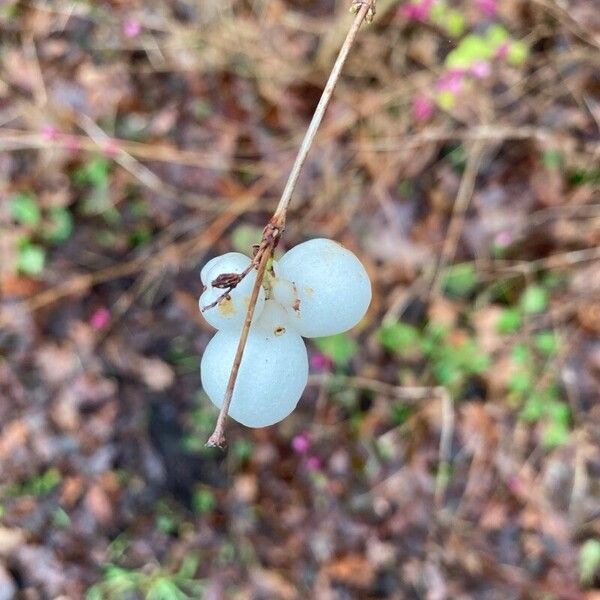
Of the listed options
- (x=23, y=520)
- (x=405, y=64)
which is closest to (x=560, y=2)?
(x=405, y=64)

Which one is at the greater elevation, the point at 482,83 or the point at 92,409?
the point at 482,83

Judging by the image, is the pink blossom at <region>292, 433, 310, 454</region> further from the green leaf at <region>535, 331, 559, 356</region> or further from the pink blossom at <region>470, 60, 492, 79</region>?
the pink blossom at <region>470, 60, 492, 79</region>

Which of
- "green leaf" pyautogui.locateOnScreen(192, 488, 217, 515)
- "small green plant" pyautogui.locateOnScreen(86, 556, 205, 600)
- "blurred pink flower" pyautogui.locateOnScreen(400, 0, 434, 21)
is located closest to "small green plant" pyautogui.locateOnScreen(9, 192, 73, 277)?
"green leaf" pyautogui.locateOnScreen(192, 488, 217, 515)

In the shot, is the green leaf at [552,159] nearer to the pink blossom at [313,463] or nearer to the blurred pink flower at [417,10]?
the blurred pink flower at [417,10]

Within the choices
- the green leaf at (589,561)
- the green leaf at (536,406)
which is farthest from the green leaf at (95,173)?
the green leaf at (589,561)

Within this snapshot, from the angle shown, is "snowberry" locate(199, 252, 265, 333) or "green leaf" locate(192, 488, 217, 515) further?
"green leaf" locate(192, 488, 217, 515)

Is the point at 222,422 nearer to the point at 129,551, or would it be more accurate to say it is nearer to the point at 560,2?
the point at 129,551
